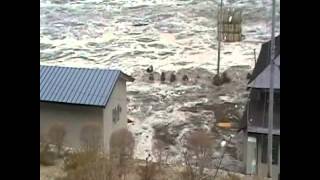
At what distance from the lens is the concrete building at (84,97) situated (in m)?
0.87

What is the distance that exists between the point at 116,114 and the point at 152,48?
0.16 metres

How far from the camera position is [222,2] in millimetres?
807

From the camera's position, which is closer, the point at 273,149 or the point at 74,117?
the point at 273,149

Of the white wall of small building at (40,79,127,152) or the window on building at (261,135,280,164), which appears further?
the white wall of small building at (40,79,127,152)

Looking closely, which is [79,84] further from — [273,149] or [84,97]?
[273,149]

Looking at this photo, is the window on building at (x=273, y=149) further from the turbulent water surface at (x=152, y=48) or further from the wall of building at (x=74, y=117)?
the wall of building at (x=74, y=117)

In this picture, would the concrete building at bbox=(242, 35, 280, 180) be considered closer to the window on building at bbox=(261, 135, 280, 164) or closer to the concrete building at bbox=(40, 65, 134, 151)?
the window on building at bbox=(261, 135, 280, 164)

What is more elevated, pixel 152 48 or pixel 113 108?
pixel 152 48

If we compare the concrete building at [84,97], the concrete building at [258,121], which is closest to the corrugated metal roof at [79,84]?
the concrete building at [84,97]

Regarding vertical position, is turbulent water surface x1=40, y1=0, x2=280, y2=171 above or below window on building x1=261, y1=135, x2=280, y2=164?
above

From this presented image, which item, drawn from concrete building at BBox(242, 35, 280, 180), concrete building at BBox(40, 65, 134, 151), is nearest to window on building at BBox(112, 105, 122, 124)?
concrete building at BBox(40, 65, 134, 151)

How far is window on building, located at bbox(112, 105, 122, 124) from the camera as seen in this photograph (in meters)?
0.87

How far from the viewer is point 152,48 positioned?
910 millimetres

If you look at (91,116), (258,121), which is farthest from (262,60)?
(91,116)
